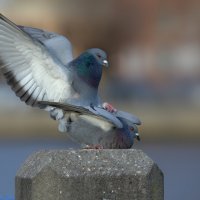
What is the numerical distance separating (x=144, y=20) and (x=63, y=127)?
1056 inches

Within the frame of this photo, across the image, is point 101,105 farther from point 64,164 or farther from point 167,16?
point 167,16

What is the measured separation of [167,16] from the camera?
32031mm

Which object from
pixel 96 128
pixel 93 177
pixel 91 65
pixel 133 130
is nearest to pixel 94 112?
pixel 96 128

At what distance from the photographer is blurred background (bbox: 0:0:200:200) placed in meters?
26.0

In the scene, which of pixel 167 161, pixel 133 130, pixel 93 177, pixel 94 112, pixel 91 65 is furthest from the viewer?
pixel 167 161

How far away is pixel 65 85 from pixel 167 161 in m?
16.2

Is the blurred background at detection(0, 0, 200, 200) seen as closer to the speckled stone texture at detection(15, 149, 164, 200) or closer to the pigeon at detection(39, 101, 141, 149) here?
the pigeon at detection(39, 101, 141, 149)

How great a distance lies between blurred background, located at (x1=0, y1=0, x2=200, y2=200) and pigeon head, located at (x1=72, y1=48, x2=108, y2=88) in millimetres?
16356

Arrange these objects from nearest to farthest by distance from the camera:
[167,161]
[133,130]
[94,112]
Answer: [94,112] < [133,130] < [167,161]

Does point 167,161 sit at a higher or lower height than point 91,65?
lower

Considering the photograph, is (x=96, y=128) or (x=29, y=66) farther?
(x=29, y=66)

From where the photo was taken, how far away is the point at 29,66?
6020mm

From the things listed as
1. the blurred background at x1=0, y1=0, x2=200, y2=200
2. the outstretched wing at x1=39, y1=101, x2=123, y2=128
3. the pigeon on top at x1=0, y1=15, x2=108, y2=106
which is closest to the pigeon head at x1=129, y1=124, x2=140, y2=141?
the outstretched wing at x1=39, y1=101, x2=123, y2=128

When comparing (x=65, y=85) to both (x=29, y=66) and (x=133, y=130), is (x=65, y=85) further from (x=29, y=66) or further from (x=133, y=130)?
(x=133, y=130)
